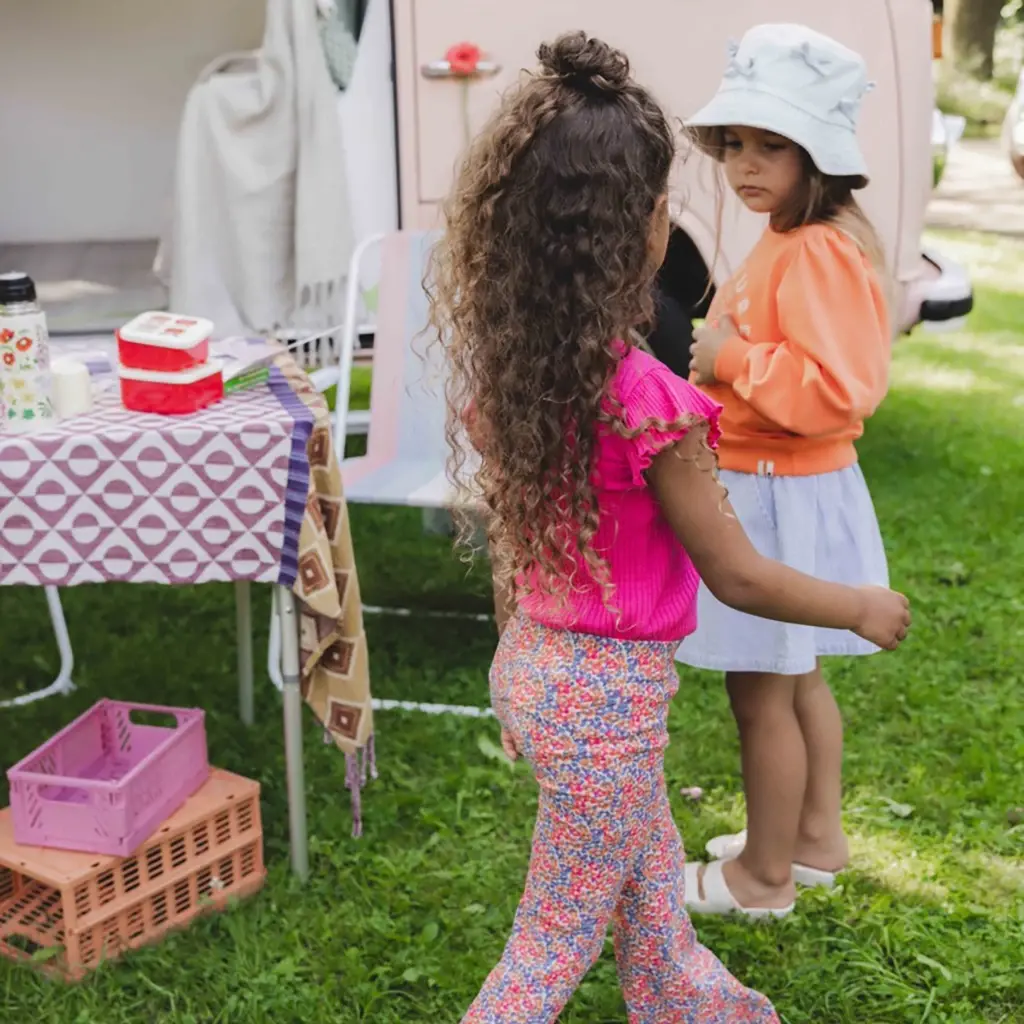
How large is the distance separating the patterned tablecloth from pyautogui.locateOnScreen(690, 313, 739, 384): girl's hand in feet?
2.28

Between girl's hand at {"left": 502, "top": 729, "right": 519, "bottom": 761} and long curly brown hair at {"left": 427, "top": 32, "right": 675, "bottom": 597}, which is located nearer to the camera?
long curly brown hair at {"left": 427, "top": 32, "right": 675, "bottom": 597}

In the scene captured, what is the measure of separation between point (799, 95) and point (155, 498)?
1.27m

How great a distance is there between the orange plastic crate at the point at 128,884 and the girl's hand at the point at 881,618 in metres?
1.38

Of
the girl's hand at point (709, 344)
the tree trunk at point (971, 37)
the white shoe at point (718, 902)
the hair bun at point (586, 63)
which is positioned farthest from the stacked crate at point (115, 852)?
the tree trunk at point (971, 37)

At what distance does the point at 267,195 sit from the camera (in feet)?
14.6

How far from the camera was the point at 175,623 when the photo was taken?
13.1 ft

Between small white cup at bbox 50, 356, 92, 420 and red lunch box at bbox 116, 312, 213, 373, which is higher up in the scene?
red lunch box at bbox 116, 312, 213, 373

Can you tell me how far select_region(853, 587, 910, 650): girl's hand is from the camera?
1.68m

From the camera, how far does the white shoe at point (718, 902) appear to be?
248 cm

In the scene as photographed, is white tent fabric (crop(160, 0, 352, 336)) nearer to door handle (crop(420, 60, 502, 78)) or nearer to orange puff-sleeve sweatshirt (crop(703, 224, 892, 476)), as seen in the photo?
door handle (crop(420, 60, 502, 78))

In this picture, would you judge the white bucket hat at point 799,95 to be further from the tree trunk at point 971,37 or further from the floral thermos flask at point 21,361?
the tree trunk at point 971,37

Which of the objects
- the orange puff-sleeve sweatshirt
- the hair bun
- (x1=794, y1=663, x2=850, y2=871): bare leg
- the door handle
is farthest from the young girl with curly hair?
the door handle

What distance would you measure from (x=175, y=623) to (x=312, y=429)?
178 centimetres

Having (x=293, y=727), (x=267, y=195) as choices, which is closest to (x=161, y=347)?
(x=293, y=727)
